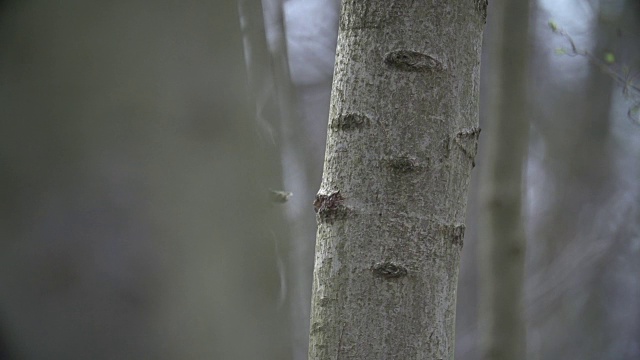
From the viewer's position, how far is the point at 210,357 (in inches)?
76.7

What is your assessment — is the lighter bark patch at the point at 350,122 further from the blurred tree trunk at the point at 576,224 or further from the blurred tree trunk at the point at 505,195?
the blurred tree trunk at the point at 576,224

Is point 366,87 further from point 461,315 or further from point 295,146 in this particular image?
point 461,315

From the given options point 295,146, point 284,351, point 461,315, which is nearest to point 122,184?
point 284,351

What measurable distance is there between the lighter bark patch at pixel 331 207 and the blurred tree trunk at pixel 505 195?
1614 millimetres

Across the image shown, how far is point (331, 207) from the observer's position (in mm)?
664

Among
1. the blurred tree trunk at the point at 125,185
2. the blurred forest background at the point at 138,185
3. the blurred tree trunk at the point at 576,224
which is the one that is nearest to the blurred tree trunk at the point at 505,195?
the blurred forest background at the point at 138,185

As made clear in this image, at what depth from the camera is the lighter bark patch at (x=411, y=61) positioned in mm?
653

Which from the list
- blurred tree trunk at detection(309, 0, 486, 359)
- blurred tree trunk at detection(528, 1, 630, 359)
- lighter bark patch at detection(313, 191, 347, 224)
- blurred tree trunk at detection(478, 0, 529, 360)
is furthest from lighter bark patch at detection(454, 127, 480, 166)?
blurred tree trunk at detection(528, 1, 630, 359)

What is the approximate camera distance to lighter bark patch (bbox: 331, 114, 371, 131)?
659mm

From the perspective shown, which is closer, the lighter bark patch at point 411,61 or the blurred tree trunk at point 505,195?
the lighter bark patch at point 411,61

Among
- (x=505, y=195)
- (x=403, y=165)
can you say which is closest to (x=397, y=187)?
(x=403, y=165)

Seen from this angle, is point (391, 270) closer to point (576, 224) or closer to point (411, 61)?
point (411, 61)

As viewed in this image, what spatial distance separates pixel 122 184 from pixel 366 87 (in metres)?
1.34

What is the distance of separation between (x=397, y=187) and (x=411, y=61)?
0.13 m
